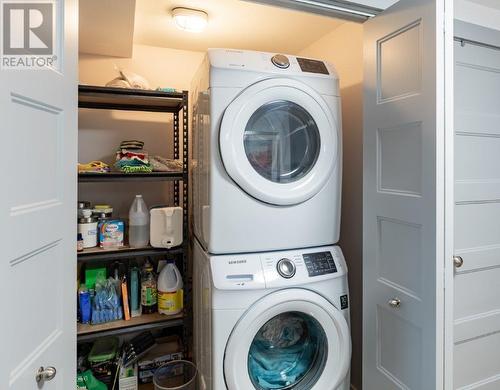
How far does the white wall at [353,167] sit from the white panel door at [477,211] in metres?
0.51

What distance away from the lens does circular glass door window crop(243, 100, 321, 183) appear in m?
1.44

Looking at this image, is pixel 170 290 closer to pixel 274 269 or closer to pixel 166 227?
pixel 166 227

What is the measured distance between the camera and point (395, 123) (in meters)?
1.28

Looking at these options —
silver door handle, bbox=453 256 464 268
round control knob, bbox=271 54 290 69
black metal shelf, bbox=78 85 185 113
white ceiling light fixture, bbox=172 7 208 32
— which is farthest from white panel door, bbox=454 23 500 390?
black metal shelf, bbox=78 85 185 113

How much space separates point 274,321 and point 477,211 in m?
1.06

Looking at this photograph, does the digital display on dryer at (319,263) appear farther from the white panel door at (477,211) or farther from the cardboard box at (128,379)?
the cardboard box at (128,379)

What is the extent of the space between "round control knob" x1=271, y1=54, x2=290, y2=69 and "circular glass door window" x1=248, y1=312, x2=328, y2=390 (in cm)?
115

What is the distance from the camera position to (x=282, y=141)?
4.94ft

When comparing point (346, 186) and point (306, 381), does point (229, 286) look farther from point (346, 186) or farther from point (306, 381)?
point (346, 186)

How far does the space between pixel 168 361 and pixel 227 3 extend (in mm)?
2113

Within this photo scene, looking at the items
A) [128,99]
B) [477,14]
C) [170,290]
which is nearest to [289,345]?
[170,290]

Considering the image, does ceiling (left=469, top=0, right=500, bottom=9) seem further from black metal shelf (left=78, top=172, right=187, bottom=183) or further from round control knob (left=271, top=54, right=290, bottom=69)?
black metal shelf (left=78, top=172, right=187, bottom=183)

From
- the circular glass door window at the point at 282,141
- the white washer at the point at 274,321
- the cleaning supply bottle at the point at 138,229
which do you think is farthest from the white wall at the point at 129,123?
the circular glass door window at the point at 282,141

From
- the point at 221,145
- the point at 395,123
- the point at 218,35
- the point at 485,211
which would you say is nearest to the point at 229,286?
the point at 221,145
